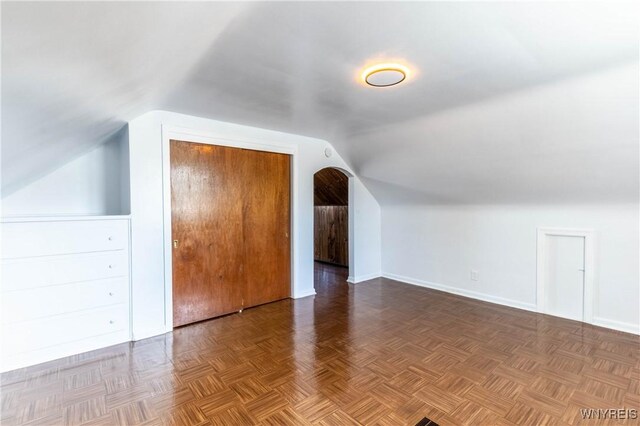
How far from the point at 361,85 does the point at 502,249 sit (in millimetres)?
3033

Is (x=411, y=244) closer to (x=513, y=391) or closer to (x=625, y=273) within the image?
(x=625, y=273)

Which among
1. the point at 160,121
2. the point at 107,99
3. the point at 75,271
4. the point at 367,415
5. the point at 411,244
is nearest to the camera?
the point at 367,415

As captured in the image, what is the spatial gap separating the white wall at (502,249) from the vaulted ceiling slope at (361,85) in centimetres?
31

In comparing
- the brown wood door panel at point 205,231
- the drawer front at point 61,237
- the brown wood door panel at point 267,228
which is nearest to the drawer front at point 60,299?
the drawer front at point 61,237

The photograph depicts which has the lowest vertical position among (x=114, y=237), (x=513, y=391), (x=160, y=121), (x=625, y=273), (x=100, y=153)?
(x=513, y=391)

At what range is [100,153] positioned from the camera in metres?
3.55

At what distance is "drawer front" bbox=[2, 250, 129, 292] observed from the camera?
8.23 ft

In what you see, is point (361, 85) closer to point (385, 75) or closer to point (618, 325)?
point (385, 75)

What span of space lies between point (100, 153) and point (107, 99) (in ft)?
5.56

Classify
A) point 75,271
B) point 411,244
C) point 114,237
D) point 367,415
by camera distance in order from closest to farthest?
point 367,415, point 75,271, point 114,237, point 411,244

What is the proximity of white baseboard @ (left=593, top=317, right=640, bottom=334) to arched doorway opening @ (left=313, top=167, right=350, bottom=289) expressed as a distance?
354cm

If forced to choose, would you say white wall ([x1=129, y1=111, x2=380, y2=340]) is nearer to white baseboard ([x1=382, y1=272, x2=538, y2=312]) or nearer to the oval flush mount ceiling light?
the oval flush mount ceiling light

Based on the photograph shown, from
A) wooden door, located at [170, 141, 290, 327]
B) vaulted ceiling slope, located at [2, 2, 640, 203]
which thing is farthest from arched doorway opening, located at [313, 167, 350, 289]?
vaulted ceiling slope, located at [2, 2, 640, 203]

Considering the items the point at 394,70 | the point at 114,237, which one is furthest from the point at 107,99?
the point at 394,70
